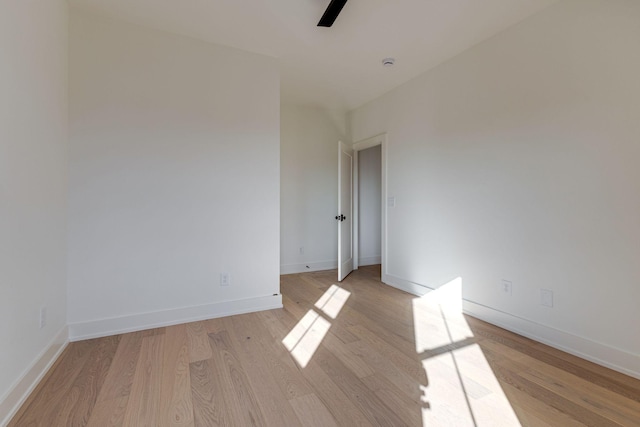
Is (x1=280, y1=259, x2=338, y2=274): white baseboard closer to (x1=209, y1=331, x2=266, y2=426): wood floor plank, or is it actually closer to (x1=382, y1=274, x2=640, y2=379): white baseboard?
(x1=209, y1=331, x2=266, y2=426): wood floor plank

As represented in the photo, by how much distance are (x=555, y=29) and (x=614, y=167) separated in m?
1.11

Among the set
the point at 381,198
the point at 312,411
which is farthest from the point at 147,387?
the point at 381,198

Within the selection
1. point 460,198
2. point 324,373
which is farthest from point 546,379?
point 460,198

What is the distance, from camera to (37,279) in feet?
5.68

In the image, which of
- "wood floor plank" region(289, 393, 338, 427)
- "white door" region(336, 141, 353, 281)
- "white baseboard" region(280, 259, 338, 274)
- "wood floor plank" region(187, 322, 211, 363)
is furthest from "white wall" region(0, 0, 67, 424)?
"white door" region(336, 141, 353, 281)

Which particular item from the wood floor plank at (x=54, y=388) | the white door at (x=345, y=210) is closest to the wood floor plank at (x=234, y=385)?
the wood floor plank at (x=54, y=388)

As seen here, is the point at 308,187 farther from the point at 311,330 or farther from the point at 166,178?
the point at 311,330

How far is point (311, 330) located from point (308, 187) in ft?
8.28

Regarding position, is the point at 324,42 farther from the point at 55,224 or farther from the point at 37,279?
the point at 37,279

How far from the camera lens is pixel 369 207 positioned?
492 cm

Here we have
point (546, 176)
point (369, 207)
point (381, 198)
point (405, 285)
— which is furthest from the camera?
point (369, 207)

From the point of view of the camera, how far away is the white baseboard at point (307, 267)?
4.34 metres

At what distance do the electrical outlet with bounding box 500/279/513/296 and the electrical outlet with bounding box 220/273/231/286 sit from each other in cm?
248

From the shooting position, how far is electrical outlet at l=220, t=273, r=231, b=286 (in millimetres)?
2711
